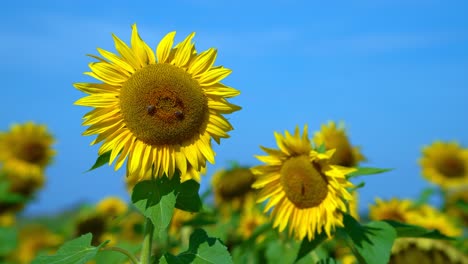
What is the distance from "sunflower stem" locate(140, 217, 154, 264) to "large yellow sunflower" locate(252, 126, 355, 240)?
91cm

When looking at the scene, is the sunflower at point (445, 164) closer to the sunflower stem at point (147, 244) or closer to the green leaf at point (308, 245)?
the green leaf at point (308, 245)

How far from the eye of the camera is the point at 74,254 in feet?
7.97

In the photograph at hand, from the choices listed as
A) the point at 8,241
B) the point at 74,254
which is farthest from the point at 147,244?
the point at 8,241

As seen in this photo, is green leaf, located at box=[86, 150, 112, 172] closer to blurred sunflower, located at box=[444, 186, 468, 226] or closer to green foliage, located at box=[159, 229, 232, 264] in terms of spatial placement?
green foliage, located at box=[159, 229, 232, 264]

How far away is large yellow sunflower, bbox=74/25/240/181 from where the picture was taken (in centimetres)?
245

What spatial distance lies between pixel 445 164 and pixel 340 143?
3.74 m

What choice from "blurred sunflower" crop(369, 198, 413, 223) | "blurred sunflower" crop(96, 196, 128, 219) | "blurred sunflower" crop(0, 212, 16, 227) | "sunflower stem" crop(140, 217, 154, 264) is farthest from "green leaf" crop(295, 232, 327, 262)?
"blurred sunflower" crop(0, 212, 16, 227)

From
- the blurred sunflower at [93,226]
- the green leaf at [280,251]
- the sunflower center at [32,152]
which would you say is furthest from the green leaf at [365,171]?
the sunflower center at [32,152]

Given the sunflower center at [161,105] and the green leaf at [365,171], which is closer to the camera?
the sunflower center at [161,105]

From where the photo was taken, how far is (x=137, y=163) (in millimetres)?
2432

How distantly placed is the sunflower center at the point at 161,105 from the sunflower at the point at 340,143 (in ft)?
5.86

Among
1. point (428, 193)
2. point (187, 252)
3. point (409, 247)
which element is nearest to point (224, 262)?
point (187, 252)

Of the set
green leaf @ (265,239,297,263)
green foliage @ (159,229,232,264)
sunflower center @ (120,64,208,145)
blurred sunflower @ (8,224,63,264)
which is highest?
sunflower center @ (120,64,208,145)

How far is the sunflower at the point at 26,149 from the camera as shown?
23.2 feet
